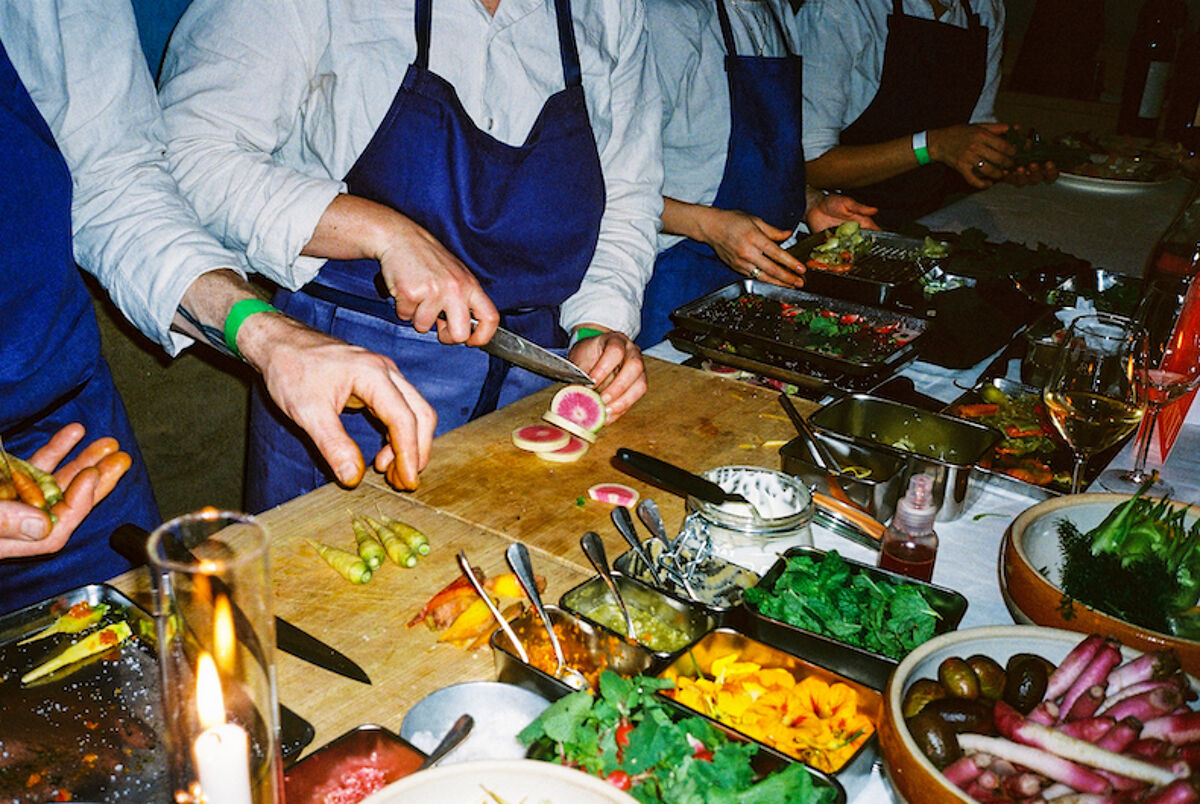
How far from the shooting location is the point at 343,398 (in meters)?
1.72

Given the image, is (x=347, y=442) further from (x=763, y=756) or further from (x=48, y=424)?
(x=763, y=756)

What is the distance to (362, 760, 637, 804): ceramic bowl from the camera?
38.6 inches

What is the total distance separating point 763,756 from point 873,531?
816 mm

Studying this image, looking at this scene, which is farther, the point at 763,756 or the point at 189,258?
the point at 189,258

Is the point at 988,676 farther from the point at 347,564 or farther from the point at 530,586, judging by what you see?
the point at 347,564

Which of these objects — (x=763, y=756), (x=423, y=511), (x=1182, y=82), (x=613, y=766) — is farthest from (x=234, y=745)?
(x=1182, y=82)

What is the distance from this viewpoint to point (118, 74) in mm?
2041

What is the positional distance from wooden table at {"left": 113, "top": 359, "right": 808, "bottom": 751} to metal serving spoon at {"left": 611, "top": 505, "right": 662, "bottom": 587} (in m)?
0.10

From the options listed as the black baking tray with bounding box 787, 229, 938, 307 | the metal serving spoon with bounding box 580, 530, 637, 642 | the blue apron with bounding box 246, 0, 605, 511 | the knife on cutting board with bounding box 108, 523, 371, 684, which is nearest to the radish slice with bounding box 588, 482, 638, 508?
the metal serving spoon with bounding box 580, 530, 637, 642

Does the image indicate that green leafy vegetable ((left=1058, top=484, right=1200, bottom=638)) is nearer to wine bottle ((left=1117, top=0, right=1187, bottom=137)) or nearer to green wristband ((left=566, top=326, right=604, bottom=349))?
green wristband ((left=566, top=326, right=604, bottom=349))

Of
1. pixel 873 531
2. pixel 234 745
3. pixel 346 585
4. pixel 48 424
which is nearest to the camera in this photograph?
pixel 234 745

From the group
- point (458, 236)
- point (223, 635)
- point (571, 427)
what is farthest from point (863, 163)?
point (223, 635)

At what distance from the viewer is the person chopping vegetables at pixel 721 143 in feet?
11.9

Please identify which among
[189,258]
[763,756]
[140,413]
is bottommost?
[140,413]
